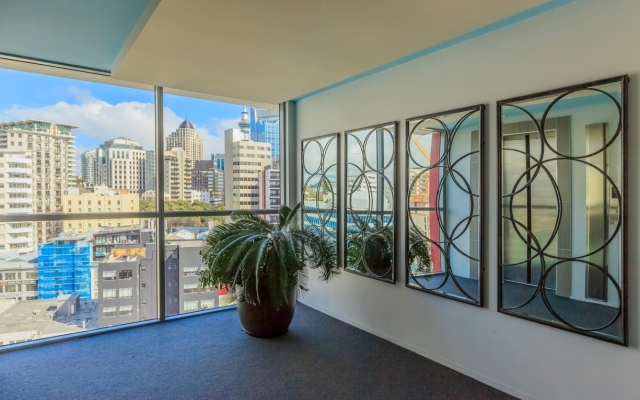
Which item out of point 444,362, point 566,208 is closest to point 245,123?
point 444,362

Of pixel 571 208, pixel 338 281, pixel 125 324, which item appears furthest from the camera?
pixel 338 281

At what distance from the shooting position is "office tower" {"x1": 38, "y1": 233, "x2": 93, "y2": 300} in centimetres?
363

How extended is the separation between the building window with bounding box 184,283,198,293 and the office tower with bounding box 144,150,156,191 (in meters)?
1.25

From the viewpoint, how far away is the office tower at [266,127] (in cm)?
496

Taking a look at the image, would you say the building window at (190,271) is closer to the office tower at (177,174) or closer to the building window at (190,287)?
the building window at (190,287)

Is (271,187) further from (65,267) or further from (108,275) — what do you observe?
(65,267)

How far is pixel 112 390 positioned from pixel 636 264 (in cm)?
362

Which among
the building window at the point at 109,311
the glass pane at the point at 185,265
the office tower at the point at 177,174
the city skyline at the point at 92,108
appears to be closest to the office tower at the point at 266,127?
the city skyline at the point at 92,108

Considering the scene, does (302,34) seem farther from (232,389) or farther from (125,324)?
(125,324)

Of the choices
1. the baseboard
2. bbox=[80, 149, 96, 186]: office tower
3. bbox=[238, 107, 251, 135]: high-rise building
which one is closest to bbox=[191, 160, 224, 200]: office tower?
bbox=[238, 107, 251, 135]: high-rise building

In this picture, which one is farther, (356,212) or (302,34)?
(356,212)

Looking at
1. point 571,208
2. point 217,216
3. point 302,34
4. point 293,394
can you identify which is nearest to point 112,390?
point 293,394

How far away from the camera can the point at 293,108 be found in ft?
16.5

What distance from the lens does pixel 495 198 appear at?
2760mm
